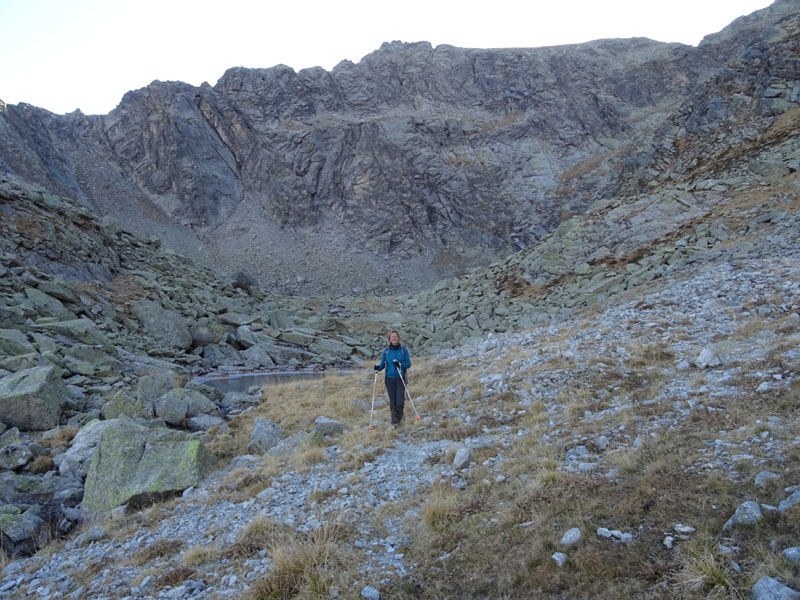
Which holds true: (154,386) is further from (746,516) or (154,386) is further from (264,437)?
(746,516)

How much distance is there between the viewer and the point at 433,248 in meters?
66.6

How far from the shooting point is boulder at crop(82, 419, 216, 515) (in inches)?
347

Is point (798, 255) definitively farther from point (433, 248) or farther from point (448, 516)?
point (433, 248)

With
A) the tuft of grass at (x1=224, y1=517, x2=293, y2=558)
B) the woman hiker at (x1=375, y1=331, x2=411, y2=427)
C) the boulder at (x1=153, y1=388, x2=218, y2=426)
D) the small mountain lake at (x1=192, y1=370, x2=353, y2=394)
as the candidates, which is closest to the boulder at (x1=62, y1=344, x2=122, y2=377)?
the small mountain lake at (x1=192, y1=370, x2=353, y2=394)

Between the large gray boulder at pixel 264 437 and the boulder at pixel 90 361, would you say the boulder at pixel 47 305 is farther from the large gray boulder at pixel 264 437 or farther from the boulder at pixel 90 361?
the large gray boulder at pixel 264 437

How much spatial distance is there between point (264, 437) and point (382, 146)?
6428 centimetres

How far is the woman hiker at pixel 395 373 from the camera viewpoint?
11852 mm

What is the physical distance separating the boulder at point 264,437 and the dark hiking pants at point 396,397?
315 cm

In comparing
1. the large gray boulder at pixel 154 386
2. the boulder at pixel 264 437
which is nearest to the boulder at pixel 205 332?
the large gray boulder at pixel 154 386

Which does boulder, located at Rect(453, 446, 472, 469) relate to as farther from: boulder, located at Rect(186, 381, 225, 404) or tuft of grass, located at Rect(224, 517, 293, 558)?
boulder, located at Rect(186, 381, 225, 404)

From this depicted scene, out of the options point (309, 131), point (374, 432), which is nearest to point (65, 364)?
point (374, 432)

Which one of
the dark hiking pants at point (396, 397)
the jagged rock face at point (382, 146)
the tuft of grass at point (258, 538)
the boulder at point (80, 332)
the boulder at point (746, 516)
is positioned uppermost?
the jagged rock face at point (382, 146)

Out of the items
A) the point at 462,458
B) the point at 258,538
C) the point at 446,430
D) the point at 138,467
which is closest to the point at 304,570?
the point at 258,538

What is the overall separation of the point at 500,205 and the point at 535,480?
63.3 m
